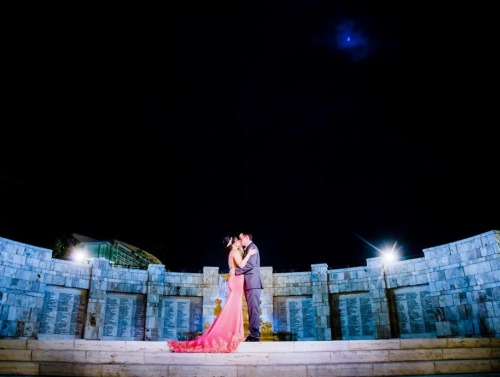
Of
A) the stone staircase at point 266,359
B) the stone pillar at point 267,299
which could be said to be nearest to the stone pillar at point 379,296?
the stone pillar at point 267,299

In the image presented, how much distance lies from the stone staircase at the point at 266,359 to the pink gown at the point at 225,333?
0.29 meters

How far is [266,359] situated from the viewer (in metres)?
5.53

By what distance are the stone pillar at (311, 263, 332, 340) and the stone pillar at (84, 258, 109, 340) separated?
9168 millimetres

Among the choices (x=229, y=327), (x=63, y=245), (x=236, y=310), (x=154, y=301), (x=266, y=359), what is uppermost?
(x=63, y=245)

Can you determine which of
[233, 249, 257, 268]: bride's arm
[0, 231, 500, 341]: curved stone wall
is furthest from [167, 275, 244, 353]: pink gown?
[0, 231, 500, 341]: curved stone wall

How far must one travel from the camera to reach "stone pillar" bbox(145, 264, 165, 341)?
15.2 m

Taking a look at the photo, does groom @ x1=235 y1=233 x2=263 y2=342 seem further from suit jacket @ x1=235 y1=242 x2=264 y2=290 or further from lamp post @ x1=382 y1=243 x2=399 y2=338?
lamp post @ x1=382 y1=243 x2=399 y2=338

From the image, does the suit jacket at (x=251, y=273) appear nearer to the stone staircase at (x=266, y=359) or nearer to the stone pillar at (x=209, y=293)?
the stone staircase at (x=266, y=359)

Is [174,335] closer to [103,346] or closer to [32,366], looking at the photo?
[103,346]

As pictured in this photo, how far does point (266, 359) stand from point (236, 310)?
1.45 meters

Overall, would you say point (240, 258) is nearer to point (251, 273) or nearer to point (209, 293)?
point (251, 273)

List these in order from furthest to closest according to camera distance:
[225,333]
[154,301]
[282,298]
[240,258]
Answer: [282,298]
[154,301]
[240,258]
[225,333]

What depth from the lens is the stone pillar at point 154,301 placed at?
15227 millimetres

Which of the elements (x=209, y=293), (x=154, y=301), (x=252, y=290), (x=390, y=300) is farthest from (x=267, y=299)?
(x=252, y=290)
